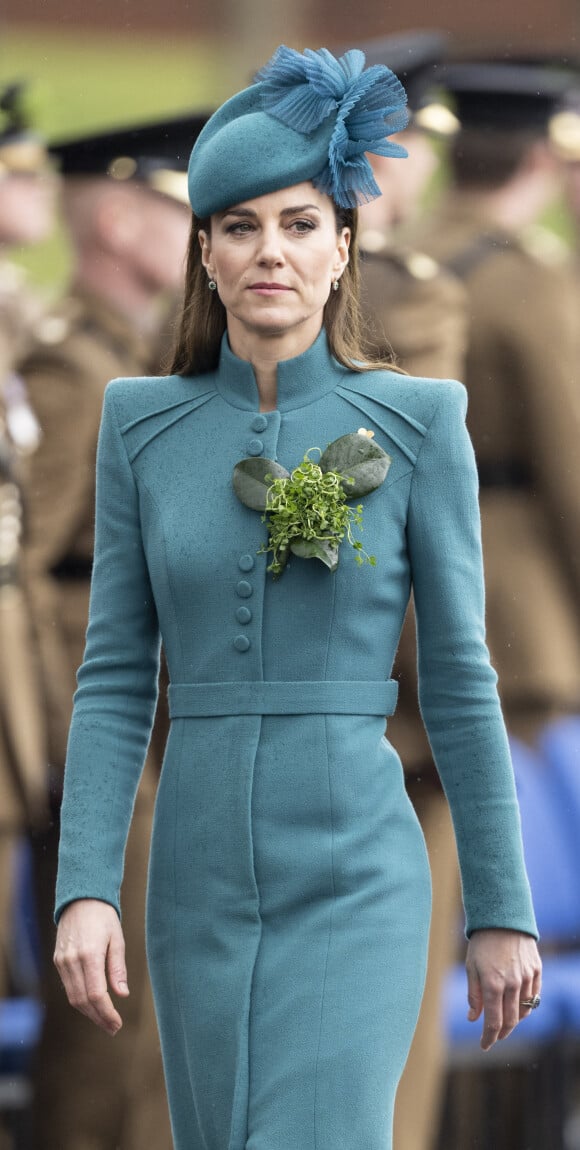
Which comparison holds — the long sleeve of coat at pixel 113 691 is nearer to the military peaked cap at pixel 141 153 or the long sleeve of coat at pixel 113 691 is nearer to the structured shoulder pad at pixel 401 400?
the structured shoulder pad at pixel 401 400

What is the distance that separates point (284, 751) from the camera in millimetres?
2625

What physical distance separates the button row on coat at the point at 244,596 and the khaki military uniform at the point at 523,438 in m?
2.00

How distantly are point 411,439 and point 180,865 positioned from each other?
1.96 ft

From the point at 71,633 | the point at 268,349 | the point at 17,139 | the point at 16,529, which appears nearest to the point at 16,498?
the point at 16,529

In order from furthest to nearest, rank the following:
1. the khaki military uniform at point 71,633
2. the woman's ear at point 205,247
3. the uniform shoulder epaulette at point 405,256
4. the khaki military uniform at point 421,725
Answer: the uniform shoulder epaulette at point 405,256, the khaki military uniform at point 71,633, the khaki military uniform at point 421,725, the woman's ear at point 205,247

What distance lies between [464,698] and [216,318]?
0.60 metres

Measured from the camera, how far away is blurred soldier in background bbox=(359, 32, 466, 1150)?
14.4 feet

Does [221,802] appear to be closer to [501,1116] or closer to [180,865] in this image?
[180,865]

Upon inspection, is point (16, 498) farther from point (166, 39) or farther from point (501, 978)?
point (501, 978)

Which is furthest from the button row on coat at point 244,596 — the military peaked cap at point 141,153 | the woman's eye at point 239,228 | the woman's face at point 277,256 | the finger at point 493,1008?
the military peaked cap at point 141,153

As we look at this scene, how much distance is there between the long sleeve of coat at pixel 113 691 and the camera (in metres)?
2.72

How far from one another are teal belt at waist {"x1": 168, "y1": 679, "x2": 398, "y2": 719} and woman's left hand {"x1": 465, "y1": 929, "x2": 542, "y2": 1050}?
12.5 inches

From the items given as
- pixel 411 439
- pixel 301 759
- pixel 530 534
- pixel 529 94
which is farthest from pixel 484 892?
pixel 529 94

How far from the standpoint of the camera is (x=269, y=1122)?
2.52 m
